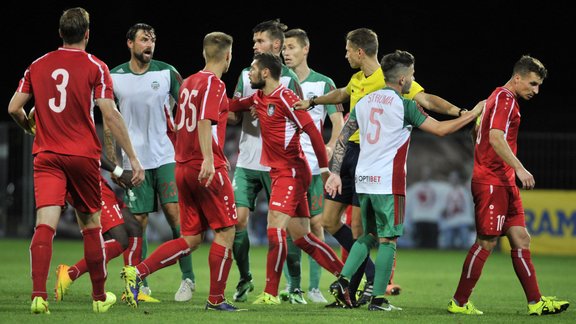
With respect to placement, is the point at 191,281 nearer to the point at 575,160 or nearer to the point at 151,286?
the point at 151,286

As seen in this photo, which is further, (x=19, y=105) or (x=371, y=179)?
(x=371, y=179)

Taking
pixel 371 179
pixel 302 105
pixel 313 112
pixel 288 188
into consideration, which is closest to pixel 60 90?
pixel 302 105

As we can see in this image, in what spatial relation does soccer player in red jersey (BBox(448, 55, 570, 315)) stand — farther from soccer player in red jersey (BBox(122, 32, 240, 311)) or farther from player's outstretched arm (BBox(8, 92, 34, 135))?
player's outstretched arm (BBox(8, 92, 34, 135))

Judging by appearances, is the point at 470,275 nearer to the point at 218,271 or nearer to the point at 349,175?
the point at 349,175

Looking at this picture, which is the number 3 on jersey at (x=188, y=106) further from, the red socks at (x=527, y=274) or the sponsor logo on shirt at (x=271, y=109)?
the red socks at (x=527, y=274)

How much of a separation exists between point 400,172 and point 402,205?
0.90ft

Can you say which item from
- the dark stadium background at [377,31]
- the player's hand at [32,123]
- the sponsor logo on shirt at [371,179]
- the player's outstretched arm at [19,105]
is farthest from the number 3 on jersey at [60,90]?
the dark stadium background at [377,31]

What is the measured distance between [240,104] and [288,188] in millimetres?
1014

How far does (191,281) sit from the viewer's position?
935 cm

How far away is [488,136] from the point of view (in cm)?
823

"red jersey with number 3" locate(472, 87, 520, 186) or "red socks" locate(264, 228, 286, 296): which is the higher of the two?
"red jersey with number 3" locate(472, 87, 520, 186)

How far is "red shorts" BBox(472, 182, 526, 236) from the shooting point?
8172 mm

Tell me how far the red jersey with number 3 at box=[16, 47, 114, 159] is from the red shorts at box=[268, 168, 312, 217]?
1927mm

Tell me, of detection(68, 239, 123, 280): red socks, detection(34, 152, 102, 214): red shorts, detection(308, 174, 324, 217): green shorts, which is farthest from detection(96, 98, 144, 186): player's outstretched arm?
detection(308, 174, 324, 217): green shorts
